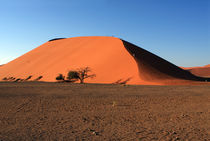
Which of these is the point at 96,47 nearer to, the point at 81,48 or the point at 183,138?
the point at 81,48

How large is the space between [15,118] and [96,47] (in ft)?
140

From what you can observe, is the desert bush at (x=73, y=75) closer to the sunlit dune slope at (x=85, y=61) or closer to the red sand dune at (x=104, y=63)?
the red sand dune at (x=104, y=63)

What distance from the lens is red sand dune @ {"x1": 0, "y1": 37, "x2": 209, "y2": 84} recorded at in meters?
34.6

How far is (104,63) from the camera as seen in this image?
39844 mm

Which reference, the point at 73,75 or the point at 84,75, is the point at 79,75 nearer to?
the point at 84,75

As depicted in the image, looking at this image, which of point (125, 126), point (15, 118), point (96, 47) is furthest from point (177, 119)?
point (96, 47)

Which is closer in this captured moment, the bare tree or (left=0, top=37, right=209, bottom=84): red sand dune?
(left=0, top=37, right=209, bottom=84): red sand dune

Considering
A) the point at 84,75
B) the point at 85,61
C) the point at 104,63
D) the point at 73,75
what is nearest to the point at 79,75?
the point at 84,75

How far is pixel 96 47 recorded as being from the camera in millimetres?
49531

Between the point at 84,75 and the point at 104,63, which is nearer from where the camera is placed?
the point at 84,75

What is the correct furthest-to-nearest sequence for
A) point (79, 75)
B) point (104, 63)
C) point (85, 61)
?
1. point (85, 61)
2. point (104, 63)
3. point (79, 75)

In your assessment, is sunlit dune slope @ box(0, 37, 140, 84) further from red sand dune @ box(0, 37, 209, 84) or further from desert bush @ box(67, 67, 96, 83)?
desert bush @ box(67, 67, 96, 83)

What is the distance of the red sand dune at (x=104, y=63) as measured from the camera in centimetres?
3462

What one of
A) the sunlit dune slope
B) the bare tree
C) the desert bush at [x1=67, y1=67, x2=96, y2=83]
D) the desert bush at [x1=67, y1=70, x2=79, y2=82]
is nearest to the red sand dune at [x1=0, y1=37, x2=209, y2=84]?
the sunlit dune slope
